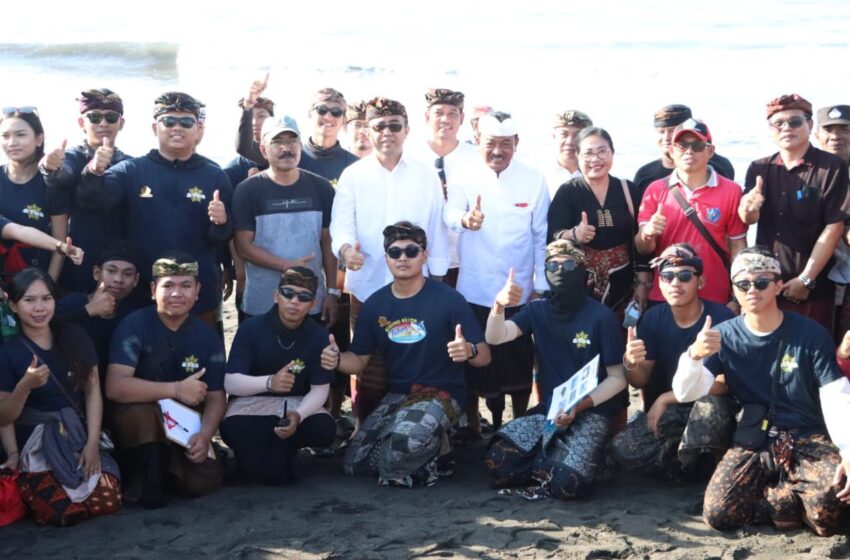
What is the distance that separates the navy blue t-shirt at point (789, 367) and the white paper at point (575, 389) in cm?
71

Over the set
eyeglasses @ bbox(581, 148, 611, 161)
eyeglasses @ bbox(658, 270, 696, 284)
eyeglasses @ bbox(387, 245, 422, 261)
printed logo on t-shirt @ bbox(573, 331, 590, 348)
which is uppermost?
eyeglasses @ bbox(581, 148, 611, 161)

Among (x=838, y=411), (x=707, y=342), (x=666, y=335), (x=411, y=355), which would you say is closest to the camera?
(x=838, y=411)

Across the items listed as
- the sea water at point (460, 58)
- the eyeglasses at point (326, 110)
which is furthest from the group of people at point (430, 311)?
the sea water at point (460, 58)

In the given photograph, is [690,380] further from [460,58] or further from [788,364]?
[460,58]

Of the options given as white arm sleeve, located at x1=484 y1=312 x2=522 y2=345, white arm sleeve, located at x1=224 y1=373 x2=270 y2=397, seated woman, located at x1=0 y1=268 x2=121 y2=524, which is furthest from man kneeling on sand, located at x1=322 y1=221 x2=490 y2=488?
seated woman, located at x1=0 y1=268 x2=121 y2=524

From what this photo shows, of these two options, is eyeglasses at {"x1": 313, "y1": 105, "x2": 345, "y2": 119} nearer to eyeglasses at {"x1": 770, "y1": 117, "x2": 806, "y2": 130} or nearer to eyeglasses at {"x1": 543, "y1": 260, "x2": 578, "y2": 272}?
eyeglasses at {"x1": 543, "y1": 260, "x2": 578, "y2": 272}

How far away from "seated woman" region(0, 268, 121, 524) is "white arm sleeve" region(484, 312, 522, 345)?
7.31 feet

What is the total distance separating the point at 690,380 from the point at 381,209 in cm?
230

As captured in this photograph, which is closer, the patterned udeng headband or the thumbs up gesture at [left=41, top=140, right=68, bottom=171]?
the patterned udeng headband

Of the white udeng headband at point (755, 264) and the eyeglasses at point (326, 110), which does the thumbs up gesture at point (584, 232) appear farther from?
the eyeglasses at point (326, 110)

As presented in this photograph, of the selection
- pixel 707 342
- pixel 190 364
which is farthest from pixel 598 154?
pixel 190 364

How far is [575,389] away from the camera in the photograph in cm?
604

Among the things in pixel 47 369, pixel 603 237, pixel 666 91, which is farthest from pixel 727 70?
pixel 47 369

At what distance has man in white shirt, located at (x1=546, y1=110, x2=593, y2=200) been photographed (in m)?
7.50
